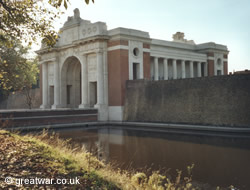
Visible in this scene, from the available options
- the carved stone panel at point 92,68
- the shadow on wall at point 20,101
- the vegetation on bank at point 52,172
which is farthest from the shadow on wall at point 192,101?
the shadow on wall at point 20,101

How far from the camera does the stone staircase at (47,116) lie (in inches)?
927

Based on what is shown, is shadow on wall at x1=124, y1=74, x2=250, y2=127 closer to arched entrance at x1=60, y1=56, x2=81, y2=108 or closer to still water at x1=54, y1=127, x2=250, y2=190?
still water at x1=54, y1=127, x2=250, y2=190


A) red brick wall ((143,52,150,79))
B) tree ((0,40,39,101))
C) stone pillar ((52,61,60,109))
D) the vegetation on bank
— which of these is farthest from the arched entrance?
the vegetation on bank

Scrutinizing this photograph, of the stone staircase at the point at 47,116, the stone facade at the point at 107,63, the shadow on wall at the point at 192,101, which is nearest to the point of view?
the shadow on wall at the point at 192,101

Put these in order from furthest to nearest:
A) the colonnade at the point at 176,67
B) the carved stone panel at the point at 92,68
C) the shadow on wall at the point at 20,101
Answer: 1. the shadow on wall at the point at 20,101
2. the colonnade at the point at 176,67
3. the carved stone panel at the point at 92,68

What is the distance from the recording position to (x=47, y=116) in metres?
25.9

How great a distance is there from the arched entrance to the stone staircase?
→ 8.43 metres

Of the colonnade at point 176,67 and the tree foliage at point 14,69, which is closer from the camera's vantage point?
the tree foliage at point 14,69

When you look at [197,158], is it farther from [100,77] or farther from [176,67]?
[176,67]

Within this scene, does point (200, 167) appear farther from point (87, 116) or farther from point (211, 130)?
point (87, 116)

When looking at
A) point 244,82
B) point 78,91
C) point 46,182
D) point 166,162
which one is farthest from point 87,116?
point 46,182

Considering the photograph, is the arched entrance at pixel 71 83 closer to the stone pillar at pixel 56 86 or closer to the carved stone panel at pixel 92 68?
the stone pillar at pixel 56 86

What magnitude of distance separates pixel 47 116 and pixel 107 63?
8748 millimetres

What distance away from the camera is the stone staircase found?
23.5 m
